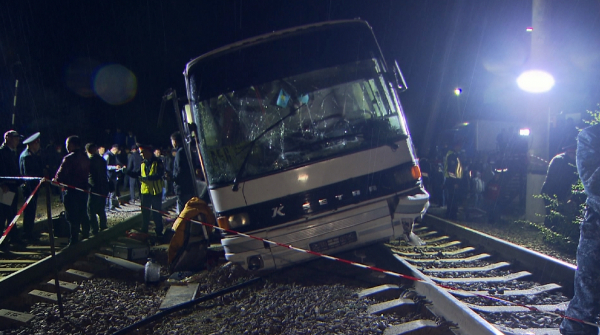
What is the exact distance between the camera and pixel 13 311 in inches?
195

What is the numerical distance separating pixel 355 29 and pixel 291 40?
33.8 inches

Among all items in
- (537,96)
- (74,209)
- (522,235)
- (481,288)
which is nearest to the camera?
(481,288)

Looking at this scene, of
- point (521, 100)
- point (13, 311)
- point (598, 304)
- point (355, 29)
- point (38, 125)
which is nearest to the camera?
point (598, 304)

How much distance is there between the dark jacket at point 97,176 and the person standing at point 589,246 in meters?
7.72

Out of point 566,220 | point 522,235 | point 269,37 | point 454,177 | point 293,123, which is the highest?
point 269,37

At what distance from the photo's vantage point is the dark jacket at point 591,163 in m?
3.27

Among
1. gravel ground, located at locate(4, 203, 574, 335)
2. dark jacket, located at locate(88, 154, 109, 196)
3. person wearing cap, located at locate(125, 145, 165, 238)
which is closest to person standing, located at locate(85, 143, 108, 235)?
dark jacket, located at locate(88, 154, 109, 196)

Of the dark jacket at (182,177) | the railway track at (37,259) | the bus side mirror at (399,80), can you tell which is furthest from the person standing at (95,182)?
the bus side mirror at (399,80)

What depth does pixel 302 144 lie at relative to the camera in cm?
531

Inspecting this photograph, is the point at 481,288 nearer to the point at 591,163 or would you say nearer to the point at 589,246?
the point at 589,246

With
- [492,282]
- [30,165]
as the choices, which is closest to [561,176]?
[492,282]

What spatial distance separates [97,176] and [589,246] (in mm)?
7832

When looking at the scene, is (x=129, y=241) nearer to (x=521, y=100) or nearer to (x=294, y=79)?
(x=294, y=79)

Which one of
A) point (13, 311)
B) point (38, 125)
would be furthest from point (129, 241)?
point (38, 125)
